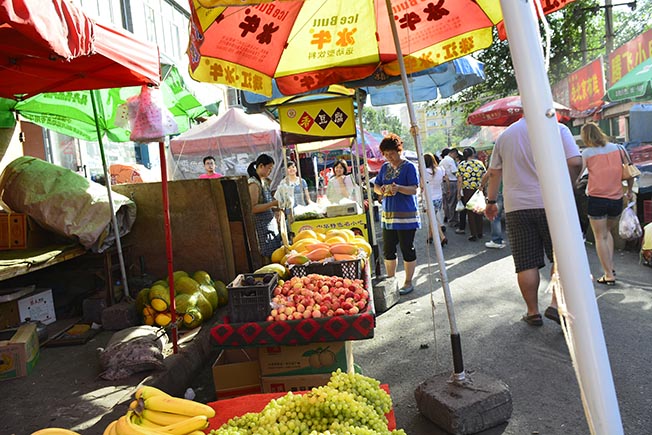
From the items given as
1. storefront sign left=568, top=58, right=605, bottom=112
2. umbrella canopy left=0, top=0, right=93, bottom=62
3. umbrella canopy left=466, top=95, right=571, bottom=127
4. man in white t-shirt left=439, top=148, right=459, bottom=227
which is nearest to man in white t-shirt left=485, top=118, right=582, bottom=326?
umbrella canopy left=0, top=0, right=93, bottom=62

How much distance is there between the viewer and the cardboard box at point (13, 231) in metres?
6.03

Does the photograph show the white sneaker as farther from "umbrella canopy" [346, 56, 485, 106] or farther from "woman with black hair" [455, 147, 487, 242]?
"umbrella canopy" [346, 56, 485, 106]

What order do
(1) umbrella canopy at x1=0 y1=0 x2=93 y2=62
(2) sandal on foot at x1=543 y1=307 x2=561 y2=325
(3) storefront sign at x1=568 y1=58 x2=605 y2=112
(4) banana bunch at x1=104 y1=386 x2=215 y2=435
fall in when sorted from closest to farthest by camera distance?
(4) banana bunch at x1=104 y1=386 x2=215 y2=435 < (1) umbrella canopy at x1=0 y1=0 x2=93 y2=62 < (2) sandal on foot at x1=543 y1=307 x2=561 y2=325 < (3) storefront sign at x1=568 y1=58 x2=605 y2=112

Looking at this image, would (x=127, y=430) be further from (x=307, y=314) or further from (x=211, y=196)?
(x=211, y=196)

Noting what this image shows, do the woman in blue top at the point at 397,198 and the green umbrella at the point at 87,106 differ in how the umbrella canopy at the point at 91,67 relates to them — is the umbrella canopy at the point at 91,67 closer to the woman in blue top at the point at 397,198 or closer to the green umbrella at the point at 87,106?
the green umbrella at the point at 87,106

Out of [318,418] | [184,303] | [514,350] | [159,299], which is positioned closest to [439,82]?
[514,350]

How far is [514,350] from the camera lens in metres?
4.91

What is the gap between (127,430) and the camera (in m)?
2.18

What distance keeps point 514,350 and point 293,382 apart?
2309 mm

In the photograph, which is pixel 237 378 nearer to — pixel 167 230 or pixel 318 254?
pixel 318 254

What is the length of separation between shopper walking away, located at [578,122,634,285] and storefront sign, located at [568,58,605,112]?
11.4 m

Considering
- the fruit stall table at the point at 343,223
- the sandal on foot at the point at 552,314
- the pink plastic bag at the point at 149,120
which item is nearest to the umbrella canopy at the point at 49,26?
the pink plastic bag at the point at 149,120

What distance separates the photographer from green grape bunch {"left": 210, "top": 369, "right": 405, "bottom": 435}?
6.85 ft

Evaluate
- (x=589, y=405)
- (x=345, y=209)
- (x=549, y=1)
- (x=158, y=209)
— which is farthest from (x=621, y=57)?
(x=589, y=405)
